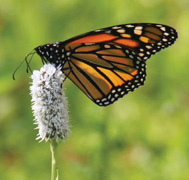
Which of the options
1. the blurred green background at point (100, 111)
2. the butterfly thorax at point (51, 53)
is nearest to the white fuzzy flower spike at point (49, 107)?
the butterfly thorax at point (51, 53)

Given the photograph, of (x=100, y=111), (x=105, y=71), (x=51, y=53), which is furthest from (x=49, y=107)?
(x=100, y=111)

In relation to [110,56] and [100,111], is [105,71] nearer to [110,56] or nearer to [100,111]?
[110,56]

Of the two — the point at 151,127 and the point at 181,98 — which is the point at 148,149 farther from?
the point at 181,98

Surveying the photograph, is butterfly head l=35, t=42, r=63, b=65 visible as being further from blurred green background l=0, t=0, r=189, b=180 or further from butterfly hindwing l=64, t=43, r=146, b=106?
blurred green background l=0, t=0, r=189, b=180

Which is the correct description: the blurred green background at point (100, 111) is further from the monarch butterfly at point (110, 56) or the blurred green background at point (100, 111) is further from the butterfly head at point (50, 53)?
the butterfly head at point (50, 53)

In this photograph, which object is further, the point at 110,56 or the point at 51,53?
the point at 110,56

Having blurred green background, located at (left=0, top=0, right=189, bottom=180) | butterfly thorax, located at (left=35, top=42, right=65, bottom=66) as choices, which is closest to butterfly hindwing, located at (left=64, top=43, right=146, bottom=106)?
butterfly thorax, located at (left=35, top=42, right=65, bottom=66)

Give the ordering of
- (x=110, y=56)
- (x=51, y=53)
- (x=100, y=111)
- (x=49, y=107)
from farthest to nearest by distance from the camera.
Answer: (x=100, y=111) < (x=110, y=56) < (x=51, y=53) < (x=49, y=107)
